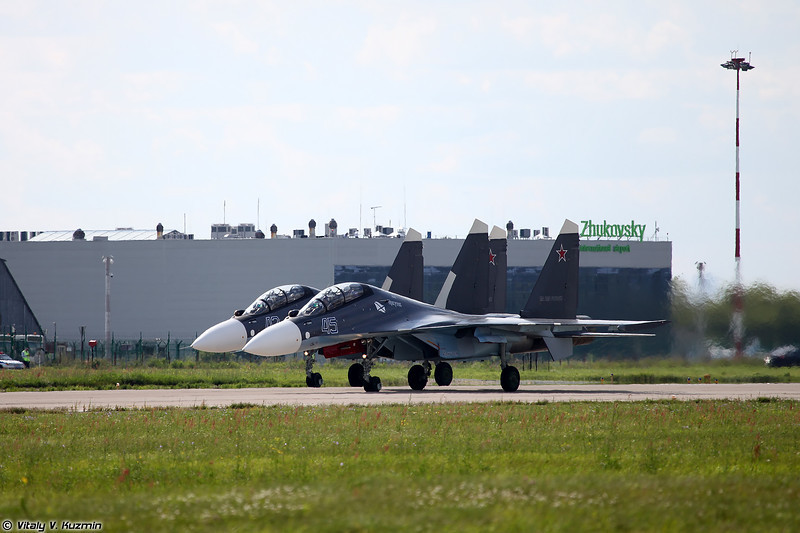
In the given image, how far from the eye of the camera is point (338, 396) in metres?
26.0

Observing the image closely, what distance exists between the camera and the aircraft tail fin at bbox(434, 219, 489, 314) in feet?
113

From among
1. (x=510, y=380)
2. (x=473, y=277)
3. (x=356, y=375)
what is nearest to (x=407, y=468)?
(x=510, y=380)

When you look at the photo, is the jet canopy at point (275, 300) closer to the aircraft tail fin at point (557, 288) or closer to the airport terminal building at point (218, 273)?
the aircraft tail fin at point (557, 288)

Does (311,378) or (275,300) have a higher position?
(275,300)

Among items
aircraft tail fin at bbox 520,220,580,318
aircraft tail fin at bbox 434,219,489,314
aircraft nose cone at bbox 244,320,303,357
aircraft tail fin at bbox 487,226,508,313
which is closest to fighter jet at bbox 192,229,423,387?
aircraft nose cone at bbox 244,320,303,357

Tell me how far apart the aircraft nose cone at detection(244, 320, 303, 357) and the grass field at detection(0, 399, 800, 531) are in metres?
6.55

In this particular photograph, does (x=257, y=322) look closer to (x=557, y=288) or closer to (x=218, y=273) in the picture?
(x=557, y=288)

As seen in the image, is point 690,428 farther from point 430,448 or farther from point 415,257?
point 415,257

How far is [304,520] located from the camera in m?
8.00

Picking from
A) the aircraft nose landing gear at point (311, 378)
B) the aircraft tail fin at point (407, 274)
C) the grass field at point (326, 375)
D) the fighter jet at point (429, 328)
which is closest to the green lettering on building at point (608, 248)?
the grass field at point (326, 375)

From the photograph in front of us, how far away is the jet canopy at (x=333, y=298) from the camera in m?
28.7

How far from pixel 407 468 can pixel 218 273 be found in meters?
68.1

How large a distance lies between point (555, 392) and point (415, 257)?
1048 cm

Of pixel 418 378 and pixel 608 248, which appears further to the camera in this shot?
pixel 608 248
